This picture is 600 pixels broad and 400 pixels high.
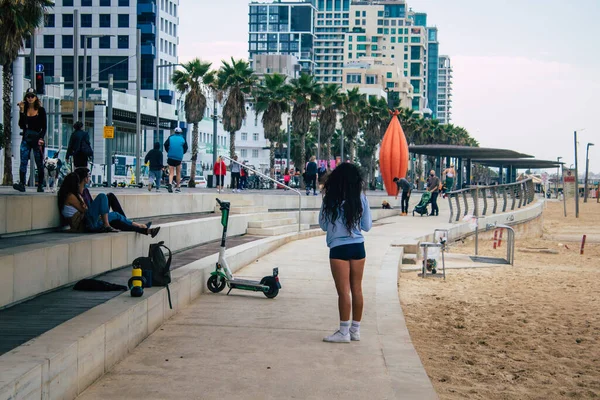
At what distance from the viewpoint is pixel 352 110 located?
7831 centimetres

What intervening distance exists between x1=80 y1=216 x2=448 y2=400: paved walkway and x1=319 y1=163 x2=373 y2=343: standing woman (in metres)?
0.35

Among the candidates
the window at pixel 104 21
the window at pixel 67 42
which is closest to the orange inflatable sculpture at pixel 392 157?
the window at pixel 104 21

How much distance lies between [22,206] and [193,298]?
2332mm

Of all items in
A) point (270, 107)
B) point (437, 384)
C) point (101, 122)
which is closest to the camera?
point (437, 384)

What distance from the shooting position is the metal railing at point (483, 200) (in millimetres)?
30172

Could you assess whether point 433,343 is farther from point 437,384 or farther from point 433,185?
point 433,185

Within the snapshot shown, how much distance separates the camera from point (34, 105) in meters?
14.5

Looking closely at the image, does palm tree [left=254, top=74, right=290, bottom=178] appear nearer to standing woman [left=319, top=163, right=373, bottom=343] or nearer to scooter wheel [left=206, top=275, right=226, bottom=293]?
scooter wheel [left=206, top=275, right=226, bottom=293]

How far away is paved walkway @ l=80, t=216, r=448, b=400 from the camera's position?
6289mm

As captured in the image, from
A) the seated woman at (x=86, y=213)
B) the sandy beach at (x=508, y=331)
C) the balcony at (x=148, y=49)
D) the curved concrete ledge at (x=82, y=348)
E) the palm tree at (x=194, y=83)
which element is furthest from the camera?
the balcony at (x=148, y=49)

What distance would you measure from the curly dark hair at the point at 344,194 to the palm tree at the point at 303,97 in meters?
55.3

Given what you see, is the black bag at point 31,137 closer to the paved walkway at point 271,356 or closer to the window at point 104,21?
the paved walkway at point 271,356

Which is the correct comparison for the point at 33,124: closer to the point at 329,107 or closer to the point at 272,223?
the point at 272,223

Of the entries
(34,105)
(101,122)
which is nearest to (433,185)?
(34,105)
